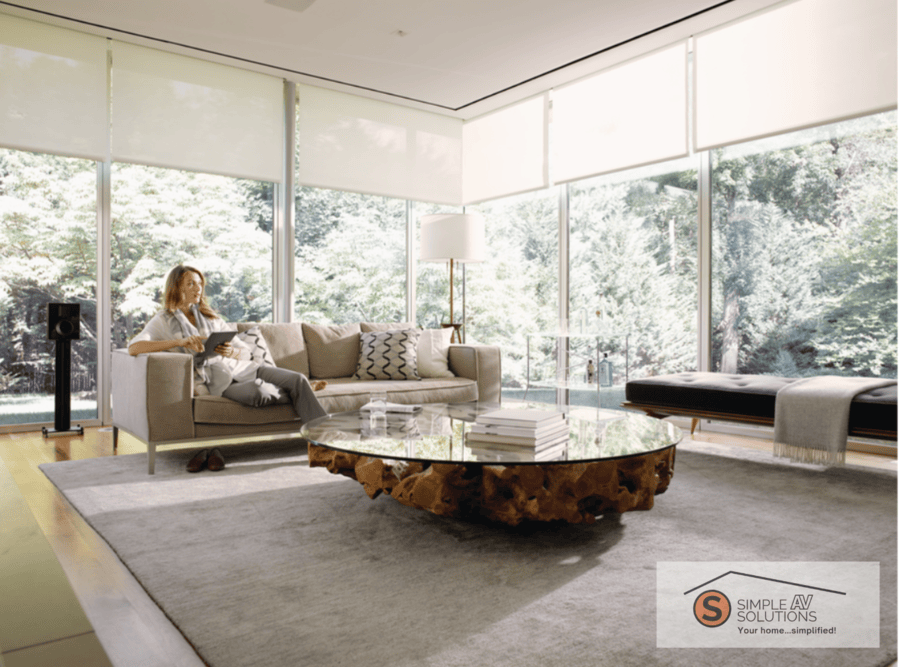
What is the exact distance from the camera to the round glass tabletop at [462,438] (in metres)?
2.11

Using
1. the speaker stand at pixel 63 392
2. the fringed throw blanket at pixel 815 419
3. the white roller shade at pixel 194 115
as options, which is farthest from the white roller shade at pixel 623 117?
the speaker stand at pixel 63 392

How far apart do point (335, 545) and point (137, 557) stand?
638 millimetres

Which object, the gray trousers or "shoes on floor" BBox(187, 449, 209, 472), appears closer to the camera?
"shoes on floor" BBox(187, 449, 209, 472)

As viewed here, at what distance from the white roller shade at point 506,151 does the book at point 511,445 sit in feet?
13.1

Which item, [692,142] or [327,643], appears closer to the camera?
[327,643]

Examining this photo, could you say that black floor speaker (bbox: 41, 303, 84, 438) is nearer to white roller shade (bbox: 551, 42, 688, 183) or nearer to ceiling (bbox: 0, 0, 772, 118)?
ceiling (bbox: 0, 0, 772, 118)

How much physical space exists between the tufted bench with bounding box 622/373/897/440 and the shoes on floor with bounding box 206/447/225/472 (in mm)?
2475

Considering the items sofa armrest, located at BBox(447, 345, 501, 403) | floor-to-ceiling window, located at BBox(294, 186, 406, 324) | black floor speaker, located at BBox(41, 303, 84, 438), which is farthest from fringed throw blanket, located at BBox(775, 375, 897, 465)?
black floor speaker, located at BBox(41, 303, 84, 438)

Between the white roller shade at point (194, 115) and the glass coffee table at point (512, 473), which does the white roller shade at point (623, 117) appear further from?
the glass coffee table at point (512, 473)

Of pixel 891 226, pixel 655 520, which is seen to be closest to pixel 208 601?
pixel 655 520

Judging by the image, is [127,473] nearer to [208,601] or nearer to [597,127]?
[208,601]

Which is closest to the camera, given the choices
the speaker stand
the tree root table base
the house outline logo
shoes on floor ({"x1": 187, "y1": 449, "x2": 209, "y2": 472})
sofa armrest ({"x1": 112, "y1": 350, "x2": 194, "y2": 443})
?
the house outline logo

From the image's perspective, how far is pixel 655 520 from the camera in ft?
8.20

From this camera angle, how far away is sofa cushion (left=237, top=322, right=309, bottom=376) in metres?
4.26
